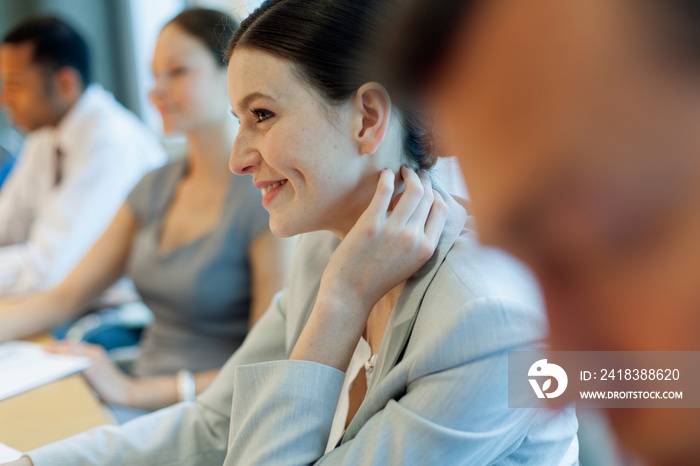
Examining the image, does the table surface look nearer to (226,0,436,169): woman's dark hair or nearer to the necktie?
(226,0,436,169): woman's dark hair

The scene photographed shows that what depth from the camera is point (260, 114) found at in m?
0.93

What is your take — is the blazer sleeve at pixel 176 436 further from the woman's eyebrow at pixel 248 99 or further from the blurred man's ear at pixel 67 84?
the blurred man's ear at pixel 67 84

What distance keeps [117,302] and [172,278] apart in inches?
30.6

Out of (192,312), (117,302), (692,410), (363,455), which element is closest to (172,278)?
(192,312)

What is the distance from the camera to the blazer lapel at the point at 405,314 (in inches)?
30.9

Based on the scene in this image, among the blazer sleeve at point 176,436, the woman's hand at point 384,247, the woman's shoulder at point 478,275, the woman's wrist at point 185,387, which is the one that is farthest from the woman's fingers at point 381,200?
the woman's wrist at point 185,387

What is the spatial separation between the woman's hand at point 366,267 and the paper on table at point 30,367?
72 cm

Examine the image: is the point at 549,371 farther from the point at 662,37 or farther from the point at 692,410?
the point at 662,37

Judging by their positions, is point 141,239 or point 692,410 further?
point 141,239

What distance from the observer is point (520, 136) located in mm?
321

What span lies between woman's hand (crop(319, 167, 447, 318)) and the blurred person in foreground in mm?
451

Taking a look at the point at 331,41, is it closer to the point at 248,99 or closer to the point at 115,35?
the point at 248,99

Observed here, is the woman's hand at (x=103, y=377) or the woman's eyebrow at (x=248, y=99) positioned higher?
the woman's eyebrow at (x=248, y=99)

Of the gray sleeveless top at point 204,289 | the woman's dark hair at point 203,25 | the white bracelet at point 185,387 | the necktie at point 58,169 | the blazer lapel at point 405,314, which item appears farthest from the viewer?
the necktie at point 58,169
